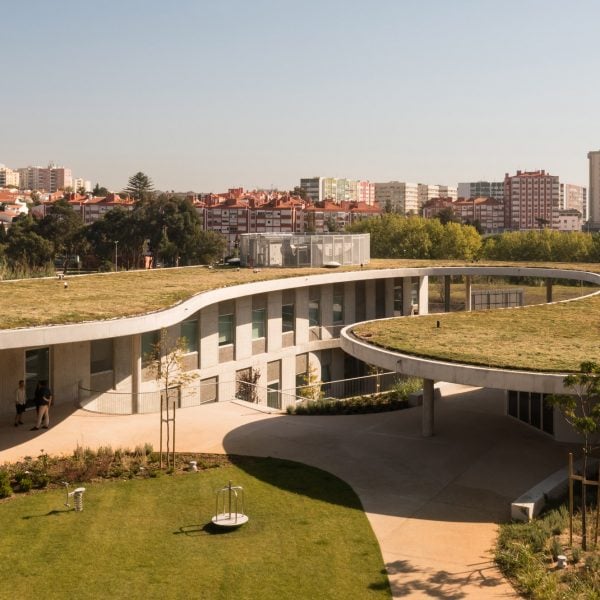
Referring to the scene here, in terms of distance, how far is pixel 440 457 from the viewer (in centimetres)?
2183

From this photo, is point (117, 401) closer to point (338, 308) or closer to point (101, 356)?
point (101, 356)

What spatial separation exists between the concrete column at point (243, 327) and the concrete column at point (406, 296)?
14245 mm

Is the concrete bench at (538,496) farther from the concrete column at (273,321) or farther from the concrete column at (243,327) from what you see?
the concrete column at (273,321)

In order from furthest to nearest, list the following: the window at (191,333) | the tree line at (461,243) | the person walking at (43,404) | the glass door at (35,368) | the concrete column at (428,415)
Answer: the tree line at (461,243)
the window at (191,333)
the glass door at (35,368)
the person walking at (43,404)
the concrete column at (428,415)

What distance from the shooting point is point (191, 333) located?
1297 inches

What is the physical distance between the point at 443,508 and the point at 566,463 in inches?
205

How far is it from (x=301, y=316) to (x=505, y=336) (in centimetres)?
1659

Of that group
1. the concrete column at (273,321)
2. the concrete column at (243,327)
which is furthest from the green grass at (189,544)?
the concrete column at (273,321)

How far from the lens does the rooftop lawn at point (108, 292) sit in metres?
24.2

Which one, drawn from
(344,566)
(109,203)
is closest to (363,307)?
(344,566)

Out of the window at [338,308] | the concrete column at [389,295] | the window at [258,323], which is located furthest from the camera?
the concrete column at [389,295]

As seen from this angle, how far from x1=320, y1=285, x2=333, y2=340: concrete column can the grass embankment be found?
12.6 meters

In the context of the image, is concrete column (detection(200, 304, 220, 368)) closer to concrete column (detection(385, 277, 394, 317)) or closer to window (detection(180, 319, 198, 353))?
window (detection(180, 319, 198, 353))

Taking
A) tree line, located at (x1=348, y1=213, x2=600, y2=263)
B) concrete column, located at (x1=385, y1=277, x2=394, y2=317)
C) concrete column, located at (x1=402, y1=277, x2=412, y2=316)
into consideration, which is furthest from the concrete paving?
tree line, located at (x1=348, y1=213, x2=600, y2=263)
